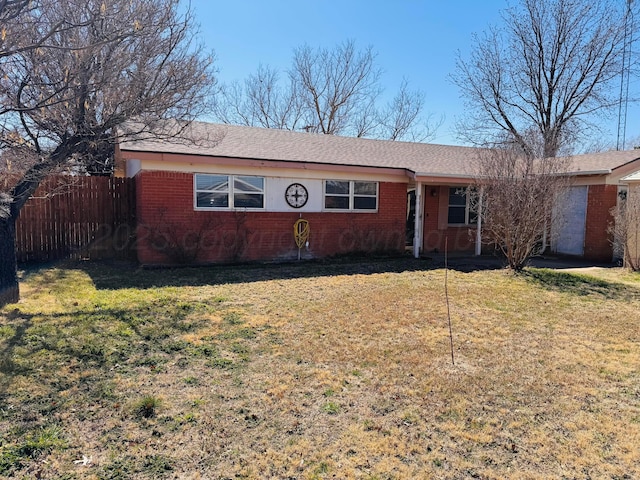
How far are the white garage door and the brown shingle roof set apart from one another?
817 millimetres

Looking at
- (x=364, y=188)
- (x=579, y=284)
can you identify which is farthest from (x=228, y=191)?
(x=579, y=284)

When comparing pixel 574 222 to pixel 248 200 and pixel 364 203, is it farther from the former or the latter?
pixel 248 200

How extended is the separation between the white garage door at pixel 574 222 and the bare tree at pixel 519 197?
12.0ft

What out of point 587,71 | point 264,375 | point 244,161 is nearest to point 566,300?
point 264,375

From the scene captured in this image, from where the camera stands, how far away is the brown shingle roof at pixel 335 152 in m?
10.9

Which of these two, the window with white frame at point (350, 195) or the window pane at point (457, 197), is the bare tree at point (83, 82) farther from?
the window pane at point (457, 197)

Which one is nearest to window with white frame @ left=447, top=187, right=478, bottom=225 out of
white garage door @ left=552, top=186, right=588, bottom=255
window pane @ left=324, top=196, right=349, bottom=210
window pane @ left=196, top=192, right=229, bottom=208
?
white garage door @ left=552, top=186, right=588, bottom=255

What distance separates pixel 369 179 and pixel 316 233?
236 cm

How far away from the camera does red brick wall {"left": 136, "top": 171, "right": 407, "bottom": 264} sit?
10.4 metres

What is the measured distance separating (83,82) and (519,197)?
8.64m

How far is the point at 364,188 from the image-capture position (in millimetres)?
12992

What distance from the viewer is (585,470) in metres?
2.78

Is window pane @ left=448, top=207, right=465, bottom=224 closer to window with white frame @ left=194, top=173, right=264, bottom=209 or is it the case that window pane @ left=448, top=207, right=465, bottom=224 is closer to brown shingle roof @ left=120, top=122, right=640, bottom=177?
brown shingle roof @ left=120, top=122, right=640, bottom=177

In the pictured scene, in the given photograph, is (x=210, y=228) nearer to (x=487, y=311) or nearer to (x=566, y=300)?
(x=487, y=311)
